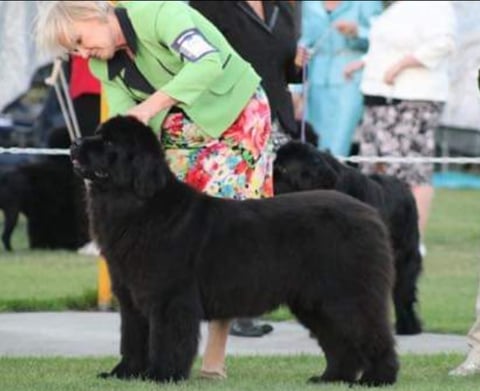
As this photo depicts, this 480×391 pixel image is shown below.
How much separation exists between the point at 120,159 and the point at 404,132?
242 inches

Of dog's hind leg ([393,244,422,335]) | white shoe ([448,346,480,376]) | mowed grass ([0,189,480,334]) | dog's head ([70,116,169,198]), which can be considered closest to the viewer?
dog's head ([70,116,169,198])

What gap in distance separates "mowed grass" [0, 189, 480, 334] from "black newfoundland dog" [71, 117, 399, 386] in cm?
291

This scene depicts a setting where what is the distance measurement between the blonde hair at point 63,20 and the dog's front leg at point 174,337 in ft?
4.56

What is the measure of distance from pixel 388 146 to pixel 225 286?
6.04 meters

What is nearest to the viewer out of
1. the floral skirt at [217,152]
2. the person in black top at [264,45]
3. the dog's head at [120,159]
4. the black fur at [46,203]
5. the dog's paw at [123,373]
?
the dog's head at [120,159]

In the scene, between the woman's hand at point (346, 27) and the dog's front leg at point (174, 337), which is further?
the woman's hand at point (346, 27)

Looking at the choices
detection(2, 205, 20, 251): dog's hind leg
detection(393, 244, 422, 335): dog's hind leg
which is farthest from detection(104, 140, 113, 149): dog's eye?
detection(2, 205, 20, 251): dog's hind leg

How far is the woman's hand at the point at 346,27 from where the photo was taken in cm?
1353

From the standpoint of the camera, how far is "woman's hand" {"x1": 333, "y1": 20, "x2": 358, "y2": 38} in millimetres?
13531

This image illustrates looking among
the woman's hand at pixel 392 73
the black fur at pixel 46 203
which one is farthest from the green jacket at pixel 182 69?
the black fur at pixel 46 203

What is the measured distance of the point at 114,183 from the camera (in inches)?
271

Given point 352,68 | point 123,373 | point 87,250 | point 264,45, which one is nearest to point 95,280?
point 87,250

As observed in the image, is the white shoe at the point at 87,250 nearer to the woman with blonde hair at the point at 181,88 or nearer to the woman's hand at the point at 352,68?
the woman's hand at the point at 352,68

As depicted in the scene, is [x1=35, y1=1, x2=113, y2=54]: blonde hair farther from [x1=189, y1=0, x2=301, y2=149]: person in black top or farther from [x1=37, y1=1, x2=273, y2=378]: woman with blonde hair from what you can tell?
[x1=189, y1=0, x2=301, y2=149]: person in black top
